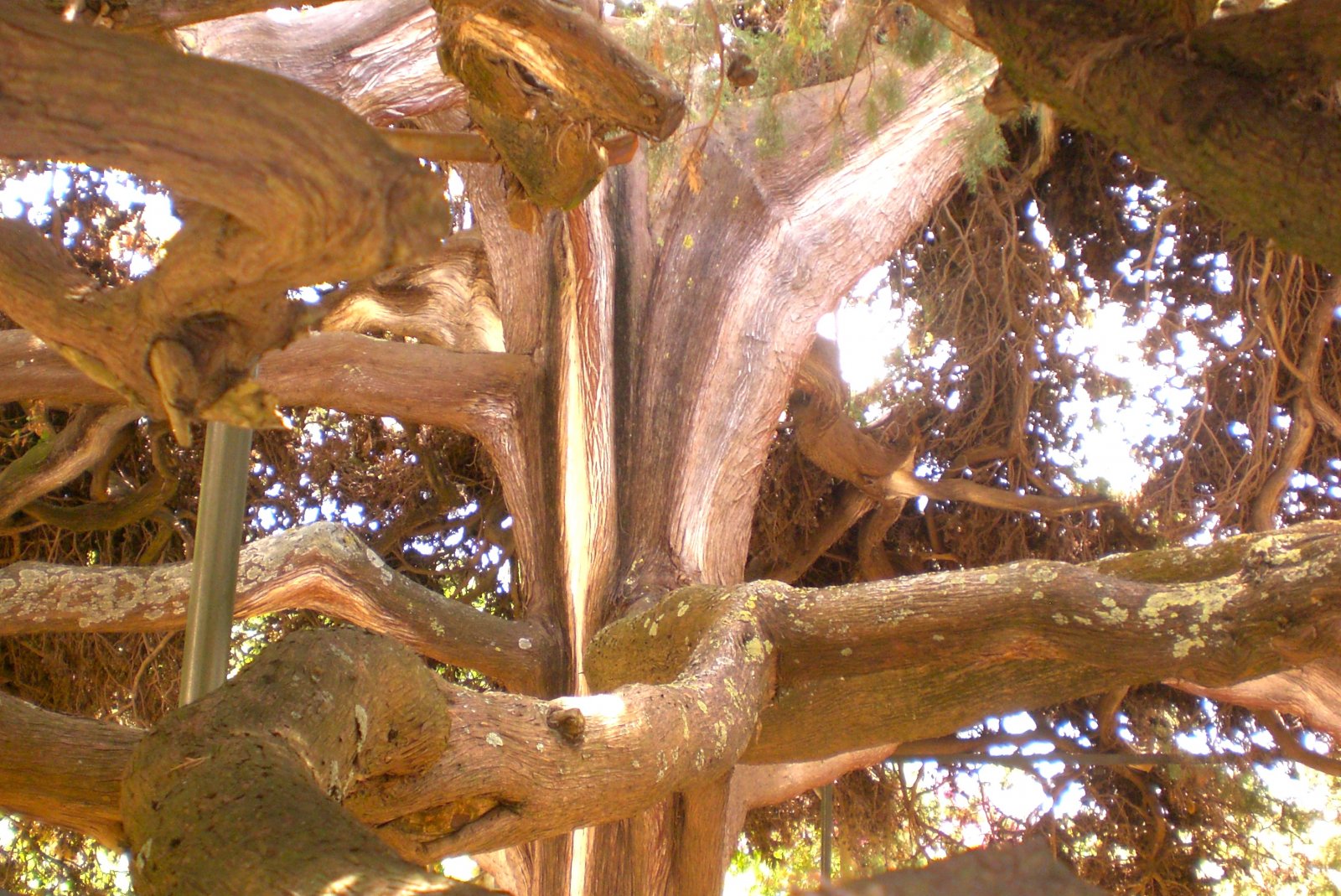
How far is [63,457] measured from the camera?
16.8 ft

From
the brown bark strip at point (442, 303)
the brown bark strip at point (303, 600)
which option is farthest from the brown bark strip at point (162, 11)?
the brown bark strip at point (442, 303)

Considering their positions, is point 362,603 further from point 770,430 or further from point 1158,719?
point 1158,719

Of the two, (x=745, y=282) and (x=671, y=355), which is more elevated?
(x=745, y=282)

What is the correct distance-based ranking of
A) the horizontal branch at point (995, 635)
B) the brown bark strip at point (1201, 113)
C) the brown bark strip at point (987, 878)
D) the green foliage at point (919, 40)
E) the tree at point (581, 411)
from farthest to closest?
the green foliage at point (919, 40) < the horizontal branch at point (995, 635) < the brown bark strip at point (1201, 113) < the tree at point (581, 411) < the brown bark strip at point (987, 878)

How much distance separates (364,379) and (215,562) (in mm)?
1457

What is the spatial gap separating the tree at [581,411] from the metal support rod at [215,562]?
717 millimetres

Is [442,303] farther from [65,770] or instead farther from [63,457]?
[65,770]

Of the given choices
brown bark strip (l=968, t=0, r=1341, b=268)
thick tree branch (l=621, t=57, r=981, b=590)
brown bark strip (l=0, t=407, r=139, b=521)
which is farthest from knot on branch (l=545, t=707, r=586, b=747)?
brown bark strip (l=0, t=407, r=139, b=521)

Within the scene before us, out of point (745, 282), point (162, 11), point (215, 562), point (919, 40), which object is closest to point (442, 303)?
point (745, 282)

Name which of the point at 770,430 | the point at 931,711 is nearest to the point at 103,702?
the point at 770,430

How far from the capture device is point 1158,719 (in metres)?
6.87

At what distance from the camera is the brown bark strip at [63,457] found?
501cm

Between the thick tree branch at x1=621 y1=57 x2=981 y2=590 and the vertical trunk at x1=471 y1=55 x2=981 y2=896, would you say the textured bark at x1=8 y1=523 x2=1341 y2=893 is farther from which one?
the thick tree branch at x1=621 y1=57 x2=981 y2=590

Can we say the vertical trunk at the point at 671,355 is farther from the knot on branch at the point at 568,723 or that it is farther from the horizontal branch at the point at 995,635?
the knot on branch at the point at 568,723
